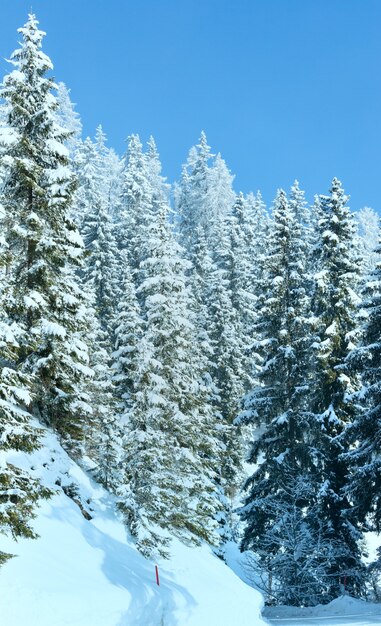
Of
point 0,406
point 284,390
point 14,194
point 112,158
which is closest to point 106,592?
point 0,406

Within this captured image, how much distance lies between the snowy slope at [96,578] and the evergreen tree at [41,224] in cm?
272

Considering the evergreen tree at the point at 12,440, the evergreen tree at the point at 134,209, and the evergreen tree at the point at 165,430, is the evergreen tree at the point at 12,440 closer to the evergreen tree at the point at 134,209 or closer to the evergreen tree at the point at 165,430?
the evergreen tree at the point at 165,430

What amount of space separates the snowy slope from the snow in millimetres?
1190

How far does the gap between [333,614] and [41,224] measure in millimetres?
16457

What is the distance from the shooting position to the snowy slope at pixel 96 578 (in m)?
11.6

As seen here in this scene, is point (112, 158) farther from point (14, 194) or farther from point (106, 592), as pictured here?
point (106, 592)

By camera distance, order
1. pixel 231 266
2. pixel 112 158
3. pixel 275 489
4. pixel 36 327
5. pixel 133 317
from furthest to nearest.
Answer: pixel 112 158
pixel 231 266
pixel 133 317
pixel 275 489
pixel 36 327

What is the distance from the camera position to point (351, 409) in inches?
1002

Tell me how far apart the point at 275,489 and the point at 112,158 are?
95161 millimetres

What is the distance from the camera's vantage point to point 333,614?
66.2 feet

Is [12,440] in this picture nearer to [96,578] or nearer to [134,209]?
[96,578]

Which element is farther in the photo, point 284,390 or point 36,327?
point 284,390

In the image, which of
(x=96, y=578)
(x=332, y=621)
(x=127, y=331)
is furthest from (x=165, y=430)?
(x=96, y=578)

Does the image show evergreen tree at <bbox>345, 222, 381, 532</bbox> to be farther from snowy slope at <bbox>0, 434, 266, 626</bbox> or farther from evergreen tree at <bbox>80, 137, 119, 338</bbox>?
evergreen tree at <bbox>80, 137, 119, 338</bbox>
